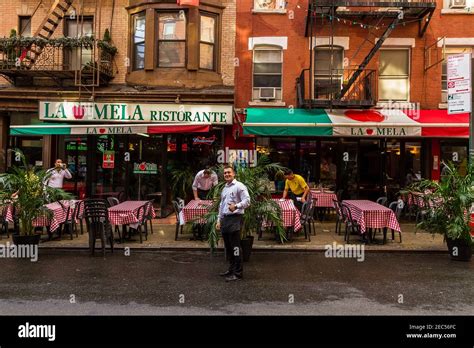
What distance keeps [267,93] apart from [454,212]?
7714mm

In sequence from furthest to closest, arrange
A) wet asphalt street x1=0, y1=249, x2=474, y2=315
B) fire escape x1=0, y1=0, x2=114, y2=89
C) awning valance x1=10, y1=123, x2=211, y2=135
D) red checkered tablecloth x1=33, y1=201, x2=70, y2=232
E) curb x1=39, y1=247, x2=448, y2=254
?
1. fire escape x1=0, y1=0, x2=114, y2=89
2. awning valance x1=10, y1=123, x2=211, y2=135
3. red checkered tablecloth x1=33, y1=201, x2=70, y2=232
4. curb x1=39, y1=247, x2=448, y2=254
5. wet asphalt street x1=0, y1=249, x2=474, y2=315

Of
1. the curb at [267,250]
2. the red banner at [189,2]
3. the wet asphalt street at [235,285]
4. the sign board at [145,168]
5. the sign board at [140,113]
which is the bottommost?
the wet asphalt street at [235,285]

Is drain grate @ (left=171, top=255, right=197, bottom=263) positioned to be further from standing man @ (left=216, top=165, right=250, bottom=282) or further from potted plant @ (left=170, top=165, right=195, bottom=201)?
potted plant @ (left=170, top=165, right=195, bottom=201)

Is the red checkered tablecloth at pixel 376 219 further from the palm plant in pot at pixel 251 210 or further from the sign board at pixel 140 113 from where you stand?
the sign board at pixel 140 113

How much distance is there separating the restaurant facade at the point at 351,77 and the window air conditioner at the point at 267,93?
3 centimetres

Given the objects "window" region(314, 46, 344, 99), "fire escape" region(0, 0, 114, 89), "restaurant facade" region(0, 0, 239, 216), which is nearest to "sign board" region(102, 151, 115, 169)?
"restaurant facade" region(0, 0, 239, 216)

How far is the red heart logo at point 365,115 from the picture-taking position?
13.5 metres

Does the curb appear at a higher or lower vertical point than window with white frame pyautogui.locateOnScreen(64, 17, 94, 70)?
lower

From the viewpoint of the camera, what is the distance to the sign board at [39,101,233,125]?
1362cm

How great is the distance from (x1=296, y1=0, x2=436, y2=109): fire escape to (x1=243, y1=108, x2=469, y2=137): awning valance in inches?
26.8

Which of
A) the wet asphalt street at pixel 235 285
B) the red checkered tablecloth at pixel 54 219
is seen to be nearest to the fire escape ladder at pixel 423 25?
the wet asphalt street at pixel 235 285

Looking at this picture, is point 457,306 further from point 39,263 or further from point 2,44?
point 2,44

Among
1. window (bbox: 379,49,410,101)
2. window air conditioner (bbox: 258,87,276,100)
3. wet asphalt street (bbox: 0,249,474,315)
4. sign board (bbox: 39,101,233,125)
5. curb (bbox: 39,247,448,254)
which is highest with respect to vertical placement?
window (bbox: 379,49,410,101)

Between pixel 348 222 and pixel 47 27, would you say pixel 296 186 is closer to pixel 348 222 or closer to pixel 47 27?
pixel 348 222
